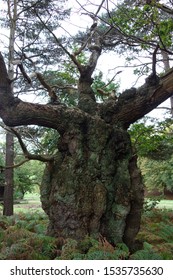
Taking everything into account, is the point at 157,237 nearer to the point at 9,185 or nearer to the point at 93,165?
the point at 93,165

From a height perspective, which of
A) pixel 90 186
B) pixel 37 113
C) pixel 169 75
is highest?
pixel 169 75

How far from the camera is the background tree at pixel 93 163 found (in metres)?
5.05

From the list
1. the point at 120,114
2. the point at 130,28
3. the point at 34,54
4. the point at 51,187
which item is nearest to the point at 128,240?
the point at 51,187

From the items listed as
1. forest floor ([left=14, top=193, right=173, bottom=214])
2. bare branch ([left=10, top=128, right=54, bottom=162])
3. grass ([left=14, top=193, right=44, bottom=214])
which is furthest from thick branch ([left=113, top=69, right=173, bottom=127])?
forest floor ([left=14, top=193, right=173, bottom=214])

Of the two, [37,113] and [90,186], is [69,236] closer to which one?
[90,186]

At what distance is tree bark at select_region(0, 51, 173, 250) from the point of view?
199 inches

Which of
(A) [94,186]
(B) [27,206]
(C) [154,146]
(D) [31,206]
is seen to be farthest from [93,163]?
(B) [27,206]

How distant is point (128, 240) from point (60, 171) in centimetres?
173

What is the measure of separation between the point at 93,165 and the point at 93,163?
0.12 ft

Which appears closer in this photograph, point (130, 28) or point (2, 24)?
point (130, 28)

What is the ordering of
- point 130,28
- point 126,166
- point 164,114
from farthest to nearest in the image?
point 164,114 < point 130,28 < point 126,166

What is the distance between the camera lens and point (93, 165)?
526cm

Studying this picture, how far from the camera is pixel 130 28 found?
20.0 ft

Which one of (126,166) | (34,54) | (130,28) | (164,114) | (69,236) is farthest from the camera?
(164,114)
